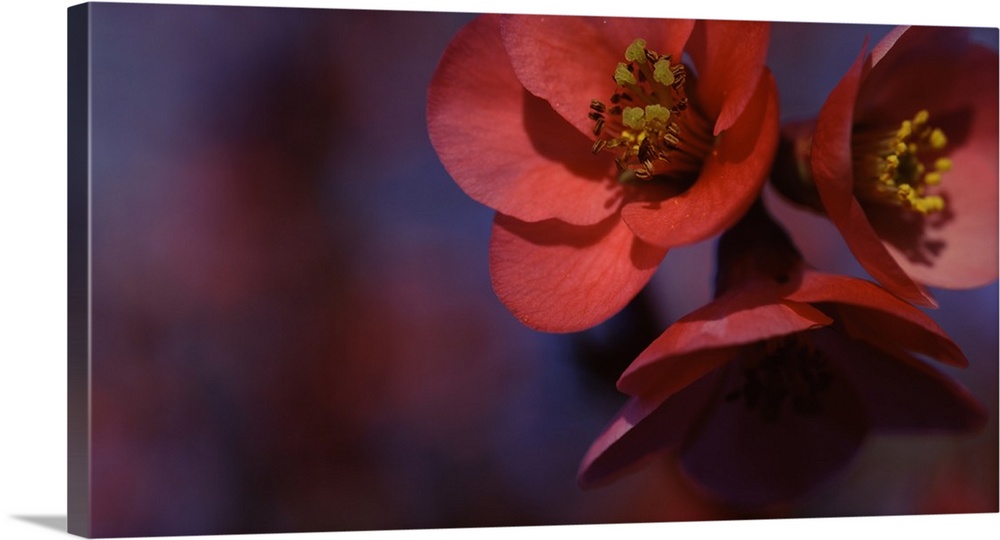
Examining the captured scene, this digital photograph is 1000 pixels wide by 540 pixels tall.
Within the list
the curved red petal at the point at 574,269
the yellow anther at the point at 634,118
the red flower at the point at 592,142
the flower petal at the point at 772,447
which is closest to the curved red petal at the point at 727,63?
the red flower at the point at 592,142

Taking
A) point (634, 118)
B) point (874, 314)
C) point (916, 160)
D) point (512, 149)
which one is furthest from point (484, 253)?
point (916, 160)

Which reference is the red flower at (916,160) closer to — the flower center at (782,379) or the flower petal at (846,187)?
the flower petal at (846,187)

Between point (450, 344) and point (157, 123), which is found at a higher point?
point (157, 123)

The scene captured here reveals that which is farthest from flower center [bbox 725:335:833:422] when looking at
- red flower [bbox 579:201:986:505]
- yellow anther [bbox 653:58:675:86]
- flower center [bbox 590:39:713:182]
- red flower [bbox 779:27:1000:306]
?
yellow anther [bbox 653:58:675:86]

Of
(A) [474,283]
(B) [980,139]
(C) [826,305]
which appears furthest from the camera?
(B) [980,139]

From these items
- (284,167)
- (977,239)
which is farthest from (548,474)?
(977,239)

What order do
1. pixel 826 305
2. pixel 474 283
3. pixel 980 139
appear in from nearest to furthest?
pixel 826 305, pixel 474 283, pixel 980 139

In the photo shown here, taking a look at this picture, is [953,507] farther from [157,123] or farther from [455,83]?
[157,123]

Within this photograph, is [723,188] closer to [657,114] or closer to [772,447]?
[657,114]
